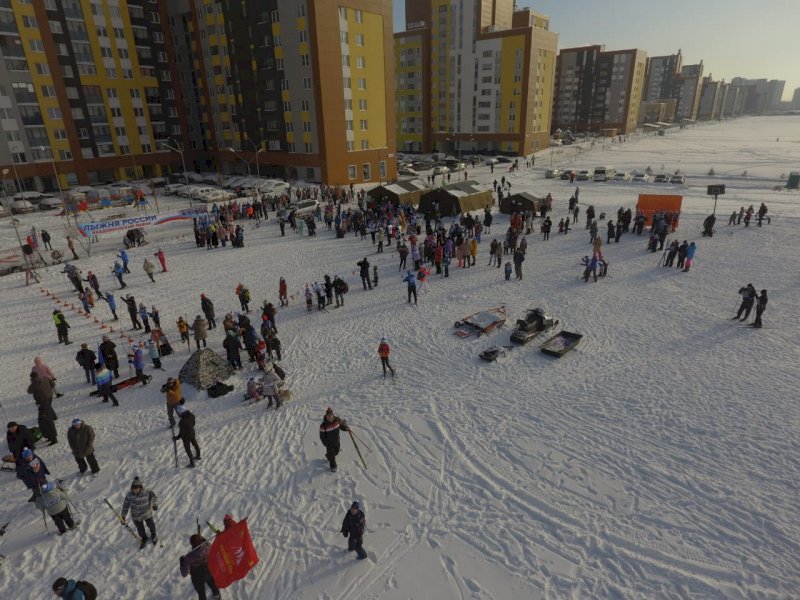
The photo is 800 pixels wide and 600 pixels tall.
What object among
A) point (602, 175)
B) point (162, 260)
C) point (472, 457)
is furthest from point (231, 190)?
point (472, 457)

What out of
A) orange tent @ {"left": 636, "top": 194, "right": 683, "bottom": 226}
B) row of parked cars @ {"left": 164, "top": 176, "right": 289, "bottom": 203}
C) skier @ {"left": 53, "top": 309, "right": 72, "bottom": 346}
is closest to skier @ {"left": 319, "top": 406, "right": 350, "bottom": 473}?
skier @ {"left": 53, "top": 309, "right": 72, "bottom": 346}

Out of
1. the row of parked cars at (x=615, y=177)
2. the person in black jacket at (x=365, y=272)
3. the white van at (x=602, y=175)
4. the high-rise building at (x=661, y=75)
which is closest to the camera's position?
the person in black jacket at (x=365, y=272)

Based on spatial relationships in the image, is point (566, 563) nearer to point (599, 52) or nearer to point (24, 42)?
point (24, 42)

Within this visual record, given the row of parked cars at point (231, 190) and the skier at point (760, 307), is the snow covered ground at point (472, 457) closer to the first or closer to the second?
the skier at point (760, 307)

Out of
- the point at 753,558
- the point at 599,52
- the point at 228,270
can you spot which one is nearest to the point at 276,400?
the point at 753,558

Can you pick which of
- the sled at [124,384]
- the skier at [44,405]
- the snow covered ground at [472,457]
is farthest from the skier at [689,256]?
the skier at [44,405]

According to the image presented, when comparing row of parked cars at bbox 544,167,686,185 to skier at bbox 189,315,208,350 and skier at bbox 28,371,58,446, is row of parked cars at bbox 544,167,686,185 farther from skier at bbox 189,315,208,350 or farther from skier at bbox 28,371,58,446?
skier at bbox 28,371,58,446

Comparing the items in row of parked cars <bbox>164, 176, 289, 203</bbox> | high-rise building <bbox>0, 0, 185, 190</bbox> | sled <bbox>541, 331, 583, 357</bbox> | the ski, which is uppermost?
high-rise building <bbox>0, 0, 185, 190</bbox>

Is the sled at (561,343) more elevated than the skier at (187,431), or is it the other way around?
the skier at (187,431)
